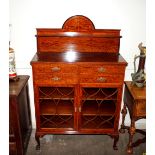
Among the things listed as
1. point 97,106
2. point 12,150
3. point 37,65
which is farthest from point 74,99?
point 12,150

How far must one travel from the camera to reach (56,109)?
2807mm

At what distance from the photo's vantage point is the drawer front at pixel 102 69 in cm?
242

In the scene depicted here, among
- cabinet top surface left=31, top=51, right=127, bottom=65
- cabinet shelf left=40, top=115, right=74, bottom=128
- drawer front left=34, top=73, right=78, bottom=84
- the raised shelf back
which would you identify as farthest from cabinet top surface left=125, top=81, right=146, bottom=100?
cabinet shelf left=40, top=115, right=74, bottom=128

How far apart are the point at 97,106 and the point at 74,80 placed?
0.65 metres

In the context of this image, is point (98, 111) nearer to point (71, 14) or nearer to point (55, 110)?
point (55, 110)

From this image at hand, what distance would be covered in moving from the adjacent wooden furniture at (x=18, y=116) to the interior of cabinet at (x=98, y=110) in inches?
31.9

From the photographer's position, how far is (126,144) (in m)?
3.02

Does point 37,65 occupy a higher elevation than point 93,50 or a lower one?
lower

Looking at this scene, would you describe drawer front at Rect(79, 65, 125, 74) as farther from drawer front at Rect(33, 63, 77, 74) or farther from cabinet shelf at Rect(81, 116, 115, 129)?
cabinet shelf at Rect(81, 116, 115, 129)

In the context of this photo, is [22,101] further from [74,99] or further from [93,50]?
[93,50]

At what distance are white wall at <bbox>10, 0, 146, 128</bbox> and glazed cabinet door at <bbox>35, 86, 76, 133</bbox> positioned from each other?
0.69m

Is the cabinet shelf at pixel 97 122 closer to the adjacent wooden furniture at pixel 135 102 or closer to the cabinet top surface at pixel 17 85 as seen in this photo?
the adjacent wooden furniture at pixel 135 102

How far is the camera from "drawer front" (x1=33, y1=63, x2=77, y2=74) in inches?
94.5

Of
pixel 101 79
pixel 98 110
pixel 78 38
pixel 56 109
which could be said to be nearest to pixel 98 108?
pixel 98 110
